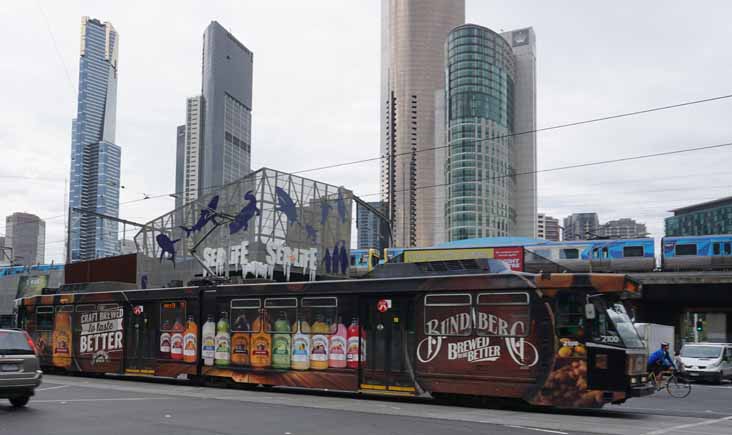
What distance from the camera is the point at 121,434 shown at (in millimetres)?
10859

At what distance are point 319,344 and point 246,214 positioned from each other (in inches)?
1162

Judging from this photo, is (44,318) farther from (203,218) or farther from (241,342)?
(203,218)

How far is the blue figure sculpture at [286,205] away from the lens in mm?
47969

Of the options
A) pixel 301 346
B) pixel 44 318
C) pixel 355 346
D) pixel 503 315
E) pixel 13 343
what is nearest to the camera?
pixel 13 343

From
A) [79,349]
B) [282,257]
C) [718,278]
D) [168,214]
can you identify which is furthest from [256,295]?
[718,278]

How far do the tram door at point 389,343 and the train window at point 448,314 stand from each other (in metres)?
0.44

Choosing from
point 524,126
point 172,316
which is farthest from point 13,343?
point 524,126

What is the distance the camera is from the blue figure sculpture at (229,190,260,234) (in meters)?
47.0

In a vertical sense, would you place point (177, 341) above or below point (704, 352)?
above

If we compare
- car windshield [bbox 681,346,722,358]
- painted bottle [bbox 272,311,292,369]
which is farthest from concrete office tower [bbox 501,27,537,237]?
painted bottle [bbox 272,311,292,369]

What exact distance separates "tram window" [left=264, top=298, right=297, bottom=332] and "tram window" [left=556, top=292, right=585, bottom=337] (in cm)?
713

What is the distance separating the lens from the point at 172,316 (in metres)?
22.2

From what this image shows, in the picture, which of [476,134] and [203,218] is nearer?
[203,218]

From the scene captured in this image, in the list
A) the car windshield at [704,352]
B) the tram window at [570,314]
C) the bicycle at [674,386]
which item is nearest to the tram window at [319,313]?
the tram window at [570,314]
